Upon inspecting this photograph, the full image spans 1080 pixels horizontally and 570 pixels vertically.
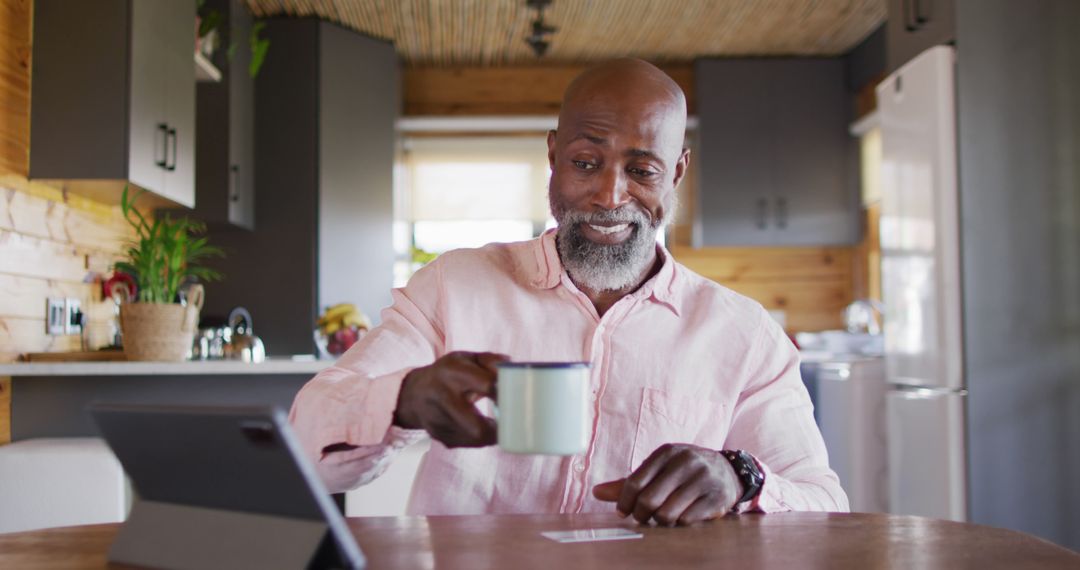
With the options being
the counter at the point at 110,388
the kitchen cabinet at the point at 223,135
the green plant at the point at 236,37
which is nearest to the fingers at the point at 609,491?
the counter at the point at 110,388

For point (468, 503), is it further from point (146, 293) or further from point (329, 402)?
point (146, 293)

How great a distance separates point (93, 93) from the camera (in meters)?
2.93

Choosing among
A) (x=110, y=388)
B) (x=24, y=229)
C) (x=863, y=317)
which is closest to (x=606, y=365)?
(x=110, y=388)

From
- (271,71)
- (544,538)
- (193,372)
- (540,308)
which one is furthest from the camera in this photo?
(271,71)

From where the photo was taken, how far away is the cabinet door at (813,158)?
5426 mm

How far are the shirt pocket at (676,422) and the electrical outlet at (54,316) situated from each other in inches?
89.5

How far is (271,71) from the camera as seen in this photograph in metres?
4.75

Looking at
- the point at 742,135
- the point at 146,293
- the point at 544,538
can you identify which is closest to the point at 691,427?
the point at 544,538

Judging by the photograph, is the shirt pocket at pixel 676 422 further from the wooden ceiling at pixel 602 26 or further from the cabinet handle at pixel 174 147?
the wooden ceiling at pixel 602 26

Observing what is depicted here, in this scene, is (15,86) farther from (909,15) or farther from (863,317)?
(863,317)

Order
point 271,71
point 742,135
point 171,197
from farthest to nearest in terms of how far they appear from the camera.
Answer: point 742,135 < point 271,71 < point 171,197

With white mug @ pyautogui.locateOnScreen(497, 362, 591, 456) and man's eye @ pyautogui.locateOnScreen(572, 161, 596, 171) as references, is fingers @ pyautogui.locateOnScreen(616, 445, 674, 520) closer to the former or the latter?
white mug @ pyautogui.locateOnScreen(497, 362, 591, 456)

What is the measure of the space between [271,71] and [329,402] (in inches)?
155

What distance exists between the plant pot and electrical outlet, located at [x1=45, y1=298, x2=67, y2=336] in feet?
1.38
